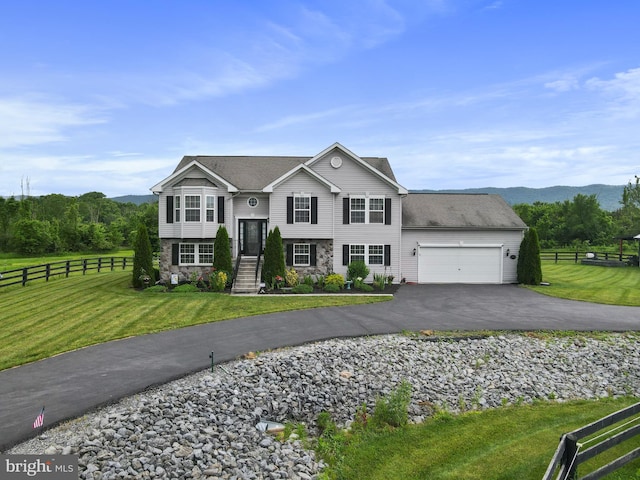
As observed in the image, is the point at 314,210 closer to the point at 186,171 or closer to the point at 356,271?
the point at 356,271

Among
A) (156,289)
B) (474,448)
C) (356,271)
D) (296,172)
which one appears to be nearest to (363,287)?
(356,271)

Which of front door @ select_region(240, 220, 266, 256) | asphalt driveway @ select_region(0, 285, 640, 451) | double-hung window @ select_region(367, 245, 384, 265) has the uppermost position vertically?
front door @ select_region(240, 220, 266, 256)

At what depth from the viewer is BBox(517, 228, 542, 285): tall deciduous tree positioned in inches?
969

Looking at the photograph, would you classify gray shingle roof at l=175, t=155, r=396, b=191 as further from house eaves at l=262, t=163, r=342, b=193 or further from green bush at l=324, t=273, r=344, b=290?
green bush at l=324, t=273, r=344, b=290

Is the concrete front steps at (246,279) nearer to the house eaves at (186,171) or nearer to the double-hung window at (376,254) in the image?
the house eaves at (186,171)

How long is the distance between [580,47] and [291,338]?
65.9ft

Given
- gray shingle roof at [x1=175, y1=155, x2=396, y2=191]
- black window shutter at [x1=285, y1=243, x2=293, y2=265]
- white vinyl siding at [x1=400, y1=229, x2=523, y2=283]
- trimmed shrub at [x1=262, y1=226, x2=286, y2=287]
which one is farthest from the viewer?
white vinyl siding at [x1=400, y1=229, x2=523, y2=283]

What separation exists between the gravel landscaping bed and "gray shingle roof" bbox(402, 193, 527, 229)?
12.3m

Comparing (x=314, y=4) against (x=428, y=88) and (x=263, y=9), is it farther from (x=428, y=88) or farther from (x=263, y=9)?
(x=428, y=88)

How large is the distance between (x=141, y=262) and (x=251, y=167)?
8571 millimetres

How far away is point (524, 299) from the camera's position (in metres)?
20.4

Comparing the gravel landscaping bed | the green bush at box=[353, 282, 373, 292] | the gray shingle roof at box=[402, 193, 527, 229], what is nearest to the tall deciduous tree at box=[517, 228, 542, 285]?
the gray shingle roof at box=[402, 193, 527, 229]

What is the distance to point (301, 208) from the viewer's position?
79.5ft

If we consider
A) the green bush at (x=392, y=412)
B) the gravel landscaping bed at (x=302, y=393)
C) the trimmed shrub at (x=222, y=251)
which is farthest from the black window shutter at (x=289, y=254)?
the green bush at (x=392, y=412)
